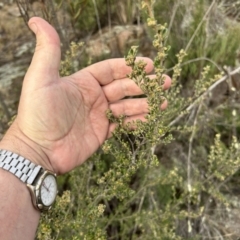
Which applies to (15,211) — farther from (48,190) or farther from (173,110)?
(173,110)

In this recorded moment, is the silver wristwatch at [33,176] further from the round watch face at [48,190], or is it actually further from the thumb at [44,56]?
the thumb at [44,56]

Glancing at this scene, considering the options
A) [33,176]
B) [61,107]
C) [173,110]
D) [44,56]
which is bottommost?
[173,110]

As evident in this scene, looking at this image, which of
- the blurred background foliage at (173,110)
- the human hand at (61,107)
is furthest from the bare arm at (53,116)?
the blurred background foliage at (173,110)

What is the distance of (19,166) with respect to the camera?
1.45 metres

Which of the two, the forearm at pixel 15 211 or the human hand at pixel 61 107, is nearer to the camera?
the forearm at pixel 15 211

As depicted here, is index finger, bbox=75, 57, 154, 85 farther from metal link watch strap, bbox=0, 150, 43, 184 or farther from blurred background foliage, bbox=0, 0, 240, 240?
metal link watch strap, bbox=0, 150, 43, 184

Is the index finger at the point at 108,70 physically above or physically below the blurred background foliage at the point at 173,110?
above

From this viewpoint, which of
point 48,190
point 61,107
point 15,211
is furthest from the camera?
point 61,107

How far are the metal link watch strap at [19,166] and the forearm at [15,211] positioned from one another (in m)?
0.02

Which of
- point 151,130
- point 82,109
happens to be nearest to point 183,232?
point 82,109

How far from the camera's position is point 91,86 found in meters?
1.77

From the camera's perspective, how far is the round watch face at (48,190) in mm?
1446

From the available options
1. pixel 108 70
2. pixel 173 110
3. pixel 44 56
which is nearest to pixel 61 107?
pixel 44 56

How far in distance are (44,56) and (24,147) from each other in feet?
1.24
